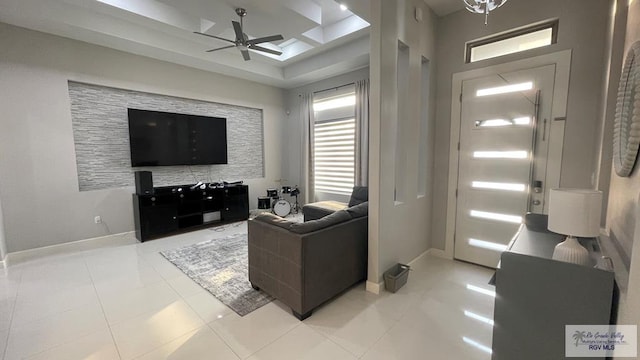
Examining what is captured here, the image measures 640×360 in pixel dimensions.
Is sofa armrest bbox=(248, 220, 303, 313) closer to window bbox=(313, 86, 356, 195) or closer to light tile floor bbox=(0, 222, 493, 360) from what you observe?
light tile floor bbox=(0, 222, 493, 360)

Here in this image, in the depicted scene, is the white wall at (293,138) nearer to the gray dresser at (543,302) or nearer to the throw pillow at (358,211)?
the throw pillow at (358,211)

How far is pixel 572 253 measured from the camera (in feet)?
4.42

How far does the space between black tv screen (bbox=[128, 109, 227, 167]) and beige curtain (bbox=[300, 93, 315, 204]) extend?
5.74ft

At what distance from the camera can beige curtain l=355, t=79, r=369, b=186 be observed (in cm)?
491

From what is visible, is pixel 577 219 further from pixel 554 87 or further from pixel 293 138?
pixel 293 138

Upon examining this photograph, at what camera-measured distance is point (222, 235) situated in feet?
14.8

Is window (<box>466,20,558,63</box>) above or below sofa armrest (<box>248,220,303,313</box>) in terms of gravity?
above

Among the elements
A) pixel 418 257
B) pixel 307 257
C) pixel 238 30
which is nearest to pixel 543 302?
pixel 307 257

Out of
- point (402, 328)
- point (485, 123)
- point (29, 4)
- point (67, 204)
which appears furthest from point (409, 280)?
point (29, 4)

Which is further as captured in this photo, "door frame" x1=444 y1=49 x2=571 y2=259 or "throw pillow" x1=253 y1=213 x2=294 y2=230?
"door frame" x1=444 y1=49 x2=571 y2=259

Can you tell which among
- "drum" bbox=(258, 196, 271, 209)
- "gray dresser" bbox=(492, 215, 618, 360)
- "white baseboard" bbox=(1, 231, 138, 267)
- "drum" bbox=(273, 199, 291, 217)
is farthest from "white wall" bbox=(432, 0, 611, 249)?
"white baseboard" bbox=(1, 231, 138, 267)

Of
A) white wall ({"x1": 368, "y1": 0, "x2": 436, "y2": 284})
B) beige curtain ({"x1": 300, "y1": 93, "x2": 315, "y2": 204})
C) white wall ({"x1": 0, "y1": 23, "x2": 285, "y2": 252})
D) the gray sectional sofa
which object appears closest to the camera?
the gray sectional sofa

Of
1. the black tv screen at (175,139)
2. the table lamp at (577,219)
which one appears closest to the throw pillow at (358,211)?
the table lamp at (577,219)

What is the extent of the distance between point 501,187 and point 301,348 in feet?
9.16
